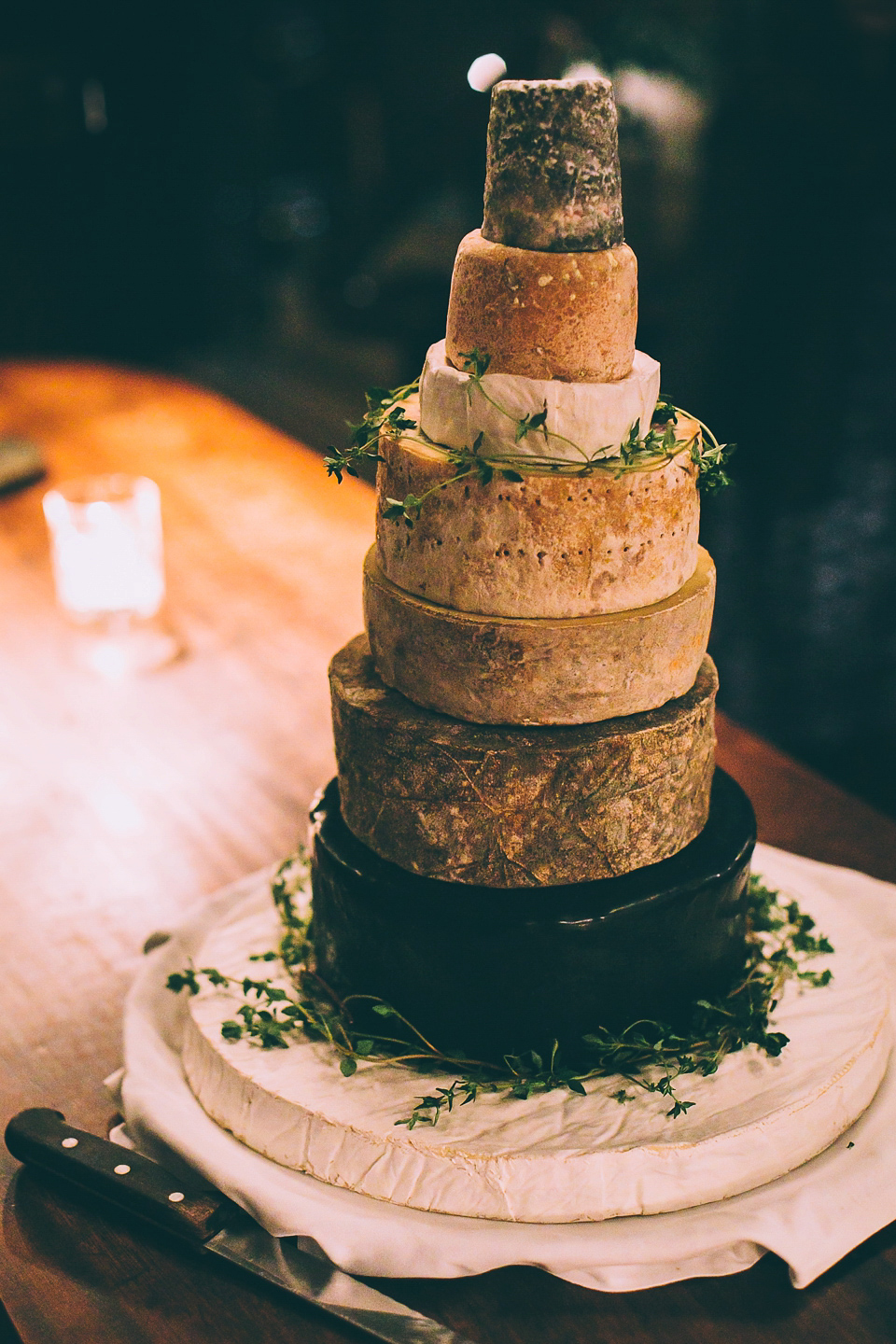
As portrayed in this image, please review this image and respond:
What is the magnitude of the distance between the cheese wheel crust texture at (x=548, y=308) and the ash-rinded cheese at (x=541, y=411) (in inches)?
1.0

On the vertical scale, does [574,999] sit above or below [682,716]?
below

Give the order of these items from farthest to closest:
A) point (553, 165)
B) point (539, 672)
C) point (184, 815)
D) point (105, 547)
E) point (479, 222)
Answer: point (479, 222) → point (105, 547) → point (184, 815) → point (539, 672) → point (553, 165)

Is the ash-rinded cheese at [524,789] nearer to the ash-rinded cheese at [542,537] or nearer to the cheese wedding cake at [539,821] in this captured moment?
the cheese wedding cake at [539,821]

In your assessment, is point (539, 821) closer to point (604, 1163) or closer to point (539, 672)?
point (539, 672)

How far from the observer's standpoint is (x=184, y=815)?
2.13 m

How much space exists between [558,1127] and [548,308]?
2.91 ft

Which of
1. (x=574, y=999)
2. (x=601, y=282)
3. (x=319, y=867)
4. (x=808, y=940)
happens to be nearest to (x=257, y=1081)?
(x=319, y=867)

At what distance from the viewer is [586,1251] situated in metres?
1.26

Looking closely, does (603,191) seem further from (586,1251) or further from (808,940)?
(586,1251)

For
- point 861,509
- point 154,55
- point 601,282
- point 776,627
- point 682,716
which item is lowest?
point 776,627

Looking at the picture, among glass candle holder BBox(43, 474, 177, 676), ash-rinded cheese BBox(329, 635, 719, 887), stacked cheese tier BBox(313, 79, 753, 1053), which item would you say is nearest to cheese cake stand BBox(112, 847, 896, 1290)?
stacked cheese tier BBox(313, 79, 753, 1053)

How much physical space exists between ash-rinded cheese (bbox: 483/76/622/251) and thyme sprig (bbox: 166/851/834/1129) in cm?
88

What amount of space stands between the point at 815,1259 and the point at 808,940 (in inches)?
17.9

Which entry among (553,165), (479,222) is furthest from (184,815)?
(479,222)
